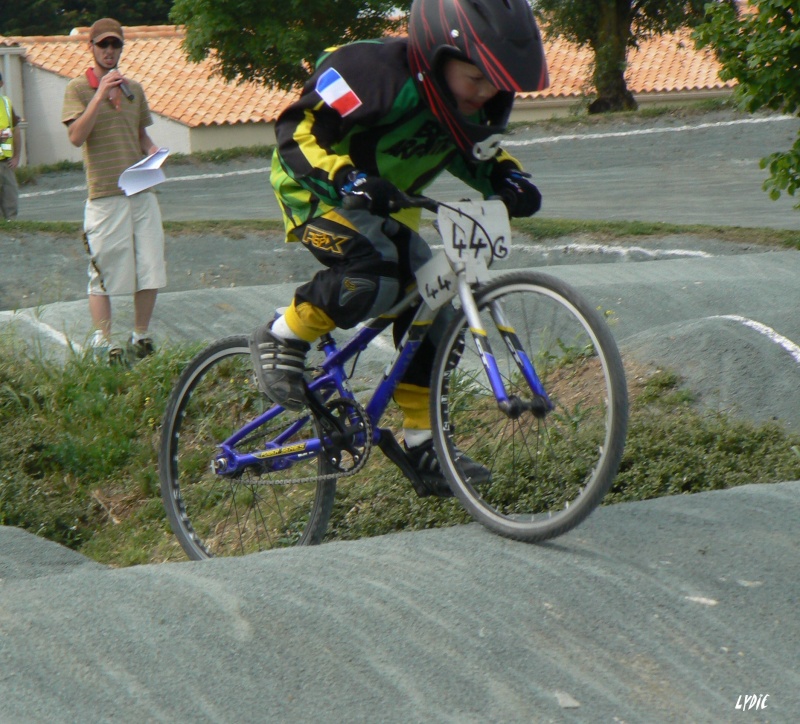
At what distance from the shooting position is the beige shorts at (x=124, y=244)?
7094 mm

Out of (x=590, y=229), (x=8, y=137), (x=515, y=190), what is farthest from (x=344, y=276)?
(x=8, y=137)

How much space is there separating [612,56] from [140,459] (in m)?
22.3

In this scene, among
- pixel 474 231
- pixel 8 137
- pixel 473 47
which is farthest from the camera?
pixel 8 137

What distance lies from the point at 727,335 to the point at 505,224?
2661 millimetres

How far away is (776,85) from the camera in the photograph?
5969 millimetres

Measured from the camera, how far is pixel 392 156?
3.63 m

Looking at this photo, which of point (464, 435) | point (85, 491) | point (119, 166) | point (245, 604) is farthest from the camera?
point (119, 166)

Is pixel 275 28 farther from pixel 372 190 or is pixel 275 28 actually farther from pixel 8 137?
pixel 372 190

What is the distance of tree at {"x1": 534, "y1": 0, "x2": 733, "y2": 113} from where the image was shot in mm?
25484

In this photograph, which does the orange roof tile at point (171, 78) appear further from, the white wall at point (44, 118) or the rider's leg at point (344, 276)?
the rider's leg at point (344, 276)

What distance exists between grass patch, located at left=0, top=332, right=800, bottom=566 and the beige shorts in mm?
655

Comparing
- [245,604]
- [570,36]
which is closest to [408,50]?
[245,604]

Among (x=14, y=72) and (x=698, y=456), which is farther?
(x=14, y=72)

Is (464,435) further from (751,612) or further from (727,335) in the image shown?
Result: (727,335)
